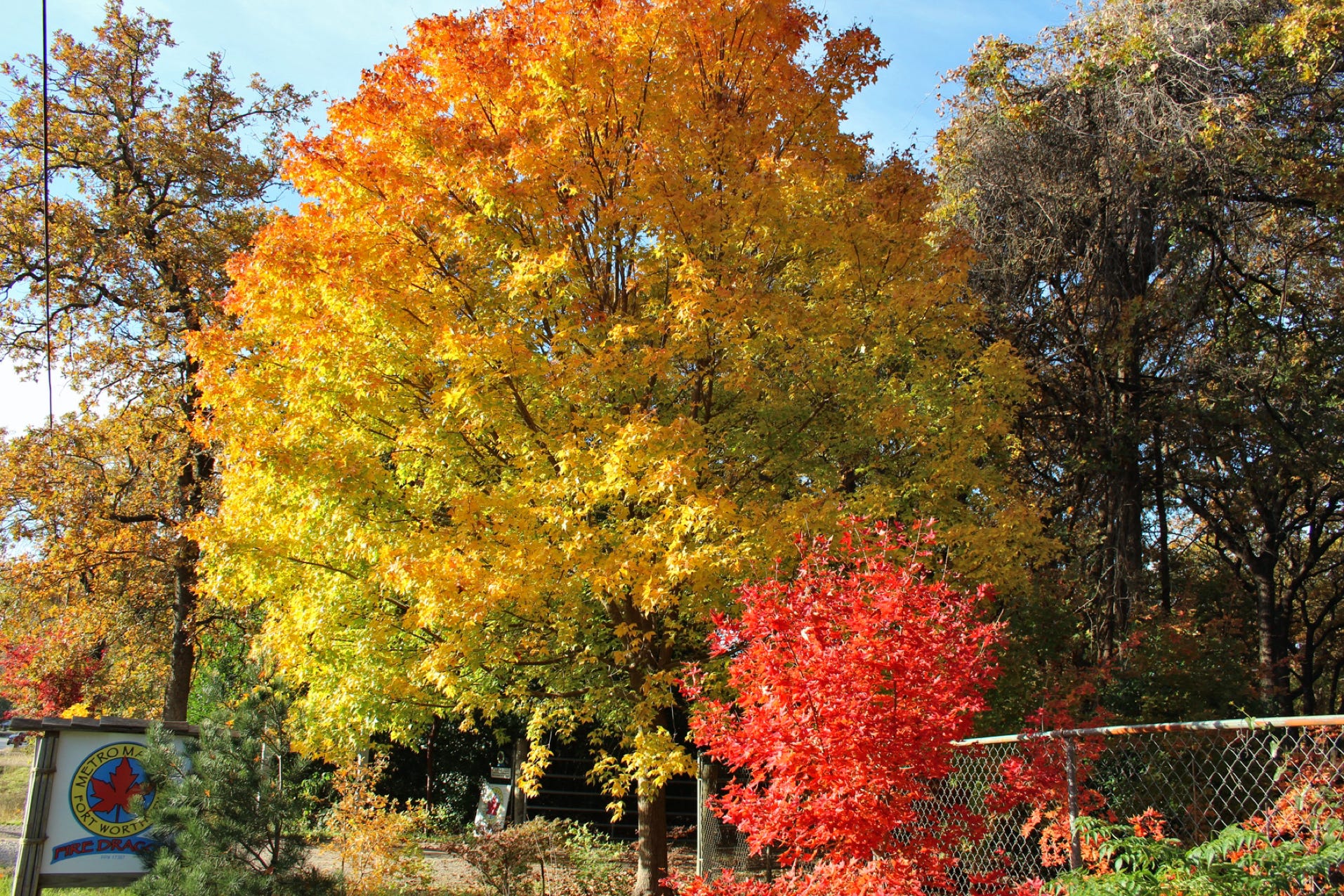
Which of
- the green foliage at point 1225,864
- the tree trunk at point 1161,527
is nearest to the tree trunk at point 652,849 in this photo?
the green foliage at point 1225,864

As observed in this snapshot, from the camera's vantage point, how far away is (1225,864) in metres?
3.07

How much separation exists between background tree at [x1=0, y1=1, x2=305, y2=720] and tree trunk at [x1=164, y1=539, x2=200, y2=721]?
3 centimetres

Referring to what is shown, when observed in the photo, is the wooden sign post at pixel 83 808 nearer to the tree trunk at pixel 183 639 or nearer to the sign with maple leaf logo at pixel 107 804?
the sign with maple leaf logo at pixel 107 804

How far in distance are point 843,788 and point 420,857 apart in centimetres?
718

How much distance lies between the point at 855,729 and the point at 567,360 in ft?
14.0

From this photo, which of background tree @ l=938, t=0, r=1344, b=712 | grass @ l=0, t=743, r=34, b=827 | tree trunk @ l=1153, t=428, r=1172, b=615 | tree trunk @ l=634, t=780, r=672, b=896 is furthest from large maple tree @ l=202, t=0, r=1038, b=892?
tree trunk @ l=1153, t=428, r=1172, b=615

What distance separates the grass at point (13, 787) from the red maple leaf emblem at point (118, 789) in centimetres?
235

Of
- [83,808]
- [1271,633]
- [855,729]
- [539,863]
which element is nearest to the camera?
[855,729]

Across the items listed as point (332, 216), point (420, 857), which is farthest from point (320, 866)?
point (332, 216)

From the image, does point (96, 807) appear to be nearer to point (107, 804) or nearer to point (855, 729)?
point (107, 804)

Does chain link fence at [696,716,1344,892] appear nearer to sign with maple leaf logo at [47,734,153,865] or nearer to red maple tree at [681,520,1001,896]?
red maple tree at [681,520,1001,896]

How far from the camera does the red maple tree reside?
12.7 ft

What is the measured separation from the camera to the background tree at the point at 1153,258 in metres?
11.3

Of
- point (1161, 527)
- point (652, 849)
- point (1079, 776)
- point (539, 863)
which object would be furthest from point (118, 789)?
point (1161, 527)
